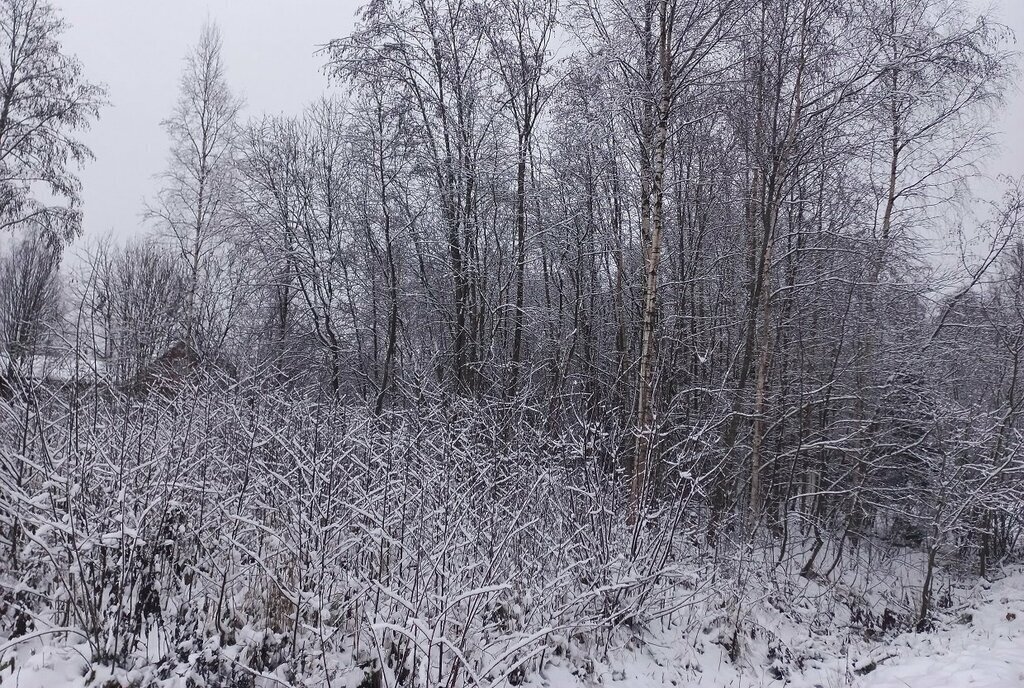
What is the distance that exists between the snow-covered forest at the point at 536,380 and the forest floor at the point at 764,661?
0.12 feet

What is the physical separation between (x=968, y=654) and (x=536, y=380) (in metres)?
7.21

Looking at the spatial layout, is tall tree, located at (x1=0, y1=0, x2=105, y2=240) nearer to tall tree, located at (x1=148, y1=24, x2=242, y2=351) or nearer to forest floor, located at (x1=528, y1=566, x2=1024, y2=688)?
tall tree, located at (x1=148, y1=24, x2=242, y2=351)

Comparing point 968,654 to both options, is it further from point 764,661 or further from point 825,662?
point 764,661

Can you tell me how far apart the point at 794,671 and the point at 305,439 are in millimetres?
5231

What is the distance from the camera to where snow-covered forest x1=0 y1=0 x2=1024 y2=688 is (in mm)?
4066

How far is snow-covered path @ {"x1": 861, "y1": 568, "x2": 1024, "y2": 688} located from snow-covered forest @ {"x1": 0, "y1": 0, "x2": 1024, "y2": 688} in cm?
7

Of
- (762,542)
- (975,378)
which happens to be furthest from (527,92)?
(975,378)

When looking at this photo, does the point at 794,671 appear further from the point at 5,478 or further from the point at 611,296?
the point at 611,296

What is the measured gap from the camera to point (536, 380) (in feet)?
36.8

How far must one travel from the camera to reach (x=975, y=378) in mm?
12125

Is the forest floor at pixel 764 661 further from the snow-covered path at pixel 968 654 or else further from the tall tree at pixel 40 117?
the tall tree at pixel 40 117

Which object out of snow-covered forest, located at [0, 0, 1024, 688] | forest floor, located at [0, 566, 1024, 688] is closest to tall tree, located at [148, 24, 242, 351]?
snow-covered forest, located at [0, 0, 1024, 688]

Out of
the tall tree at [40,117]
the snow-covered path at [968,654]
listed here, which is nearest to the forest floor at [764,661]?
the snow-covered path at [968,654]

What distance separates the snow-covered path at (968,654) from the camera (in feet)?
15.9
